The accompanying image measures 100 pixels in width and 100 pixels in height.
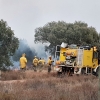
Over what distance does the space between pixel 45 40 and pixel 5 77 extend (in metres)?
40.5

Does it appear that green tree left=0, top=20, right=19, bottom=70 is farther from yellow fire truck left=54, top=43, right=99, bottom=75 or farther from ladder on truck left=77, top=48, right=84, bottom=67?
ladder on truck left=77, top=48, right=84, bottom=67

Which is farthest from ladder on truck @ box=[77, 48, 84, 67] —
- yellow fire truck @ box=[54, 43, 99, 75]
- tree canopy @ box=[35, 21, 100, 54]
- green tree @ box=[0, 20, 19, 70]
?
tree canopy @ box=[35, 21, 100, 54]

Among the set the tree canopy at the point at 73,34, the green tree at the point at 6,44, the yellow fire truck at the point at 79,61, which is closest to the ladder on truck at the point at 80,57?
the yellow fire truck at the point at 79,61

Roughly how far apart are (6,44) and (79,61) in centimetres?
741

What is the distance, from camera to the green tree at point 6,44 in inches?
1123

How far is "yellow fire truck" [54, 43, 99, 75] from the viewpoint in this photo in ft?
80.7

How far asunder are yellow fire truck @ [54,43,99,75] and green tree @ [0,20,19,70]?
510 centimetres

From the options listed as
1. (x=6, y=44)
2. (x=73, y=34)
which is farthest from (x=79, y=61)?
(x=73, y=34)

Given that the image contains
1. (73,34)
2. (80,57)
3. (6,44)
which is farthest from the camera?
(73,34)

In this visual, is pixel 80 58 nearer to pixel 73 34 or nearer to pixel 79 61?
pixel 79 61

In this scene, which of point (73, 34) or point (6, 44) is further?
point (73, 34)

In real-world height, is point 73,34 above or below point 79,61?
above

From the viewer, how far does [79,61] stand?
2494 centimetres

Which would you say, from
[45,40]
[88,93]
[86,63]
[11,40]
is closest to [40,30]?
[45,40]
